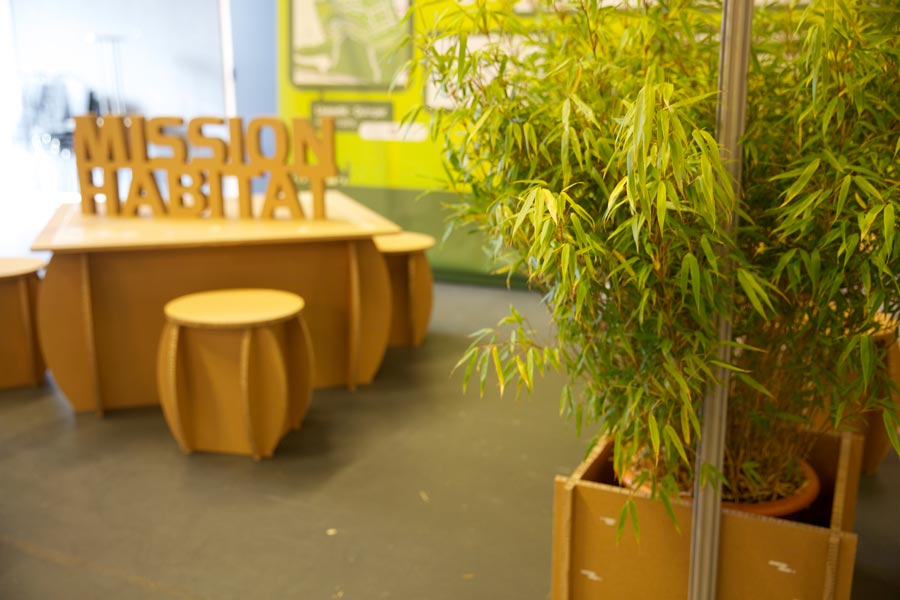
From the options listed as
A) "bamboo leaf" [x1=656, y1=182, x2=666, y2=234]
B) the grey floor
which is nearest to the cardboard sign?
the grey floor

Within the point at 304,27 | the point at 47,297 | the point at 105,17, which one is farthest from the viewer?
the point at 105,17

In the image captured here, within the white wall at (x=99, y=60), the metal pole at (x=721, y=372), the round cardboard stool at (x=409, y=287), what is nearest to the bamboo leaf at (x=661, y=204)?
the metal pole at (x=721, y=372)

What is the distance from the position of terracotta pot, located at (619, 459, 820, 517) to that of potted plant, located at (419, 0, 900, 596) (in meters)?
0.04

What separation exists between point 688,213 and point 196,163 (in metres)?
2.67

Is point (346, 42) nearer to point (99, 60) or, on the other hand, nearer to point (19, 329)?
point (19, 329)

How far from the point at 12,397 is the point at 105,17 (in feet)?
21.2

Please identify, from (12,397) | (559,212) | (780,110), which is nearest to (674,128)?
(559,212)

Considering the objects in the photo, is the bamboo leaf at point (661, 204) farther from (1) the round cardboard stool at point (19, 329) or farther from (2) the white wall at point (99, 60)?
(2) the white wall at point (99, 60)

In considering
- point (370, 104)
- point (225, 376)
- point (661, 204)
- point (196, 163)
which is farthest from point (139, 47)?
point (661, 204)

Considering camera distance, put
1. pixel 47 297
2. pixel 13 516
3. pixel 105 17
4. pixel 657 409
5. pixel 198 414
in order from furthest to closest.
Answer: pixel 105 17, pixel 47 297, pixel 198 414, pixel 13 516, pixel 657 409

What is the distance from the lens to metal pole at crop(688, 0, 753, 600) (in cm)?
161

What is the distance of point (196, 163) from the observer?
374 centimetres

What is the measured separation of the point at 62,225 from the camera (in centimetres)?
357

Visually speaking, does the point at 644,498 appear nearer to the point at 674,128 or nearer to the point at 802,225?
the point at 802,225
